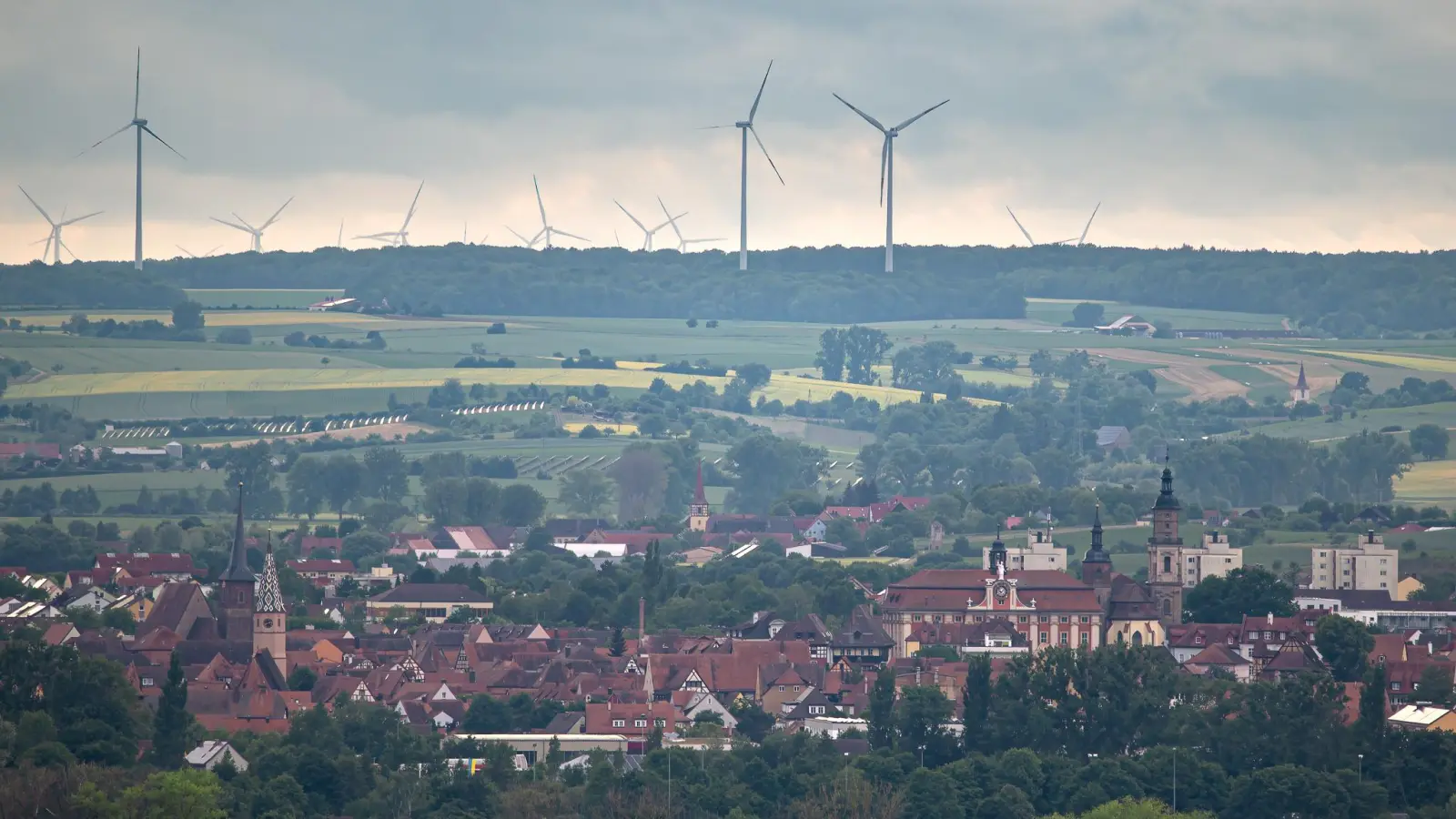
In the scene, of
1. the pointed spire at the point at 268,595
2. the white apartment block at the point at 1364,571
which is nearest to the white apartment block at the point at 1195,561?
the white apartment block at the point at 1364,571

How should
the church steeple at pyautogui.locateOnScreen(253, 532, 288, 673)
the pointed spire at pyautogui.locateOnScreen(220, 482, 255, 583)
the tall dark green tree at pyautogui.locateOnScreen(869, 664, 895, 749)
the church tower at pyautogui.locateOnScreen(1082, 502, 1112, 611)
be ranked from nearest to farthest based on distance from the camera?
1. the tall dark green tree at pyautogui.locateOnScreen(869, 664, 895, 749)
2. the church steeple at pyautogui.locateOnScreen(253, 532, 288, 673)
3. the pointed spire at pyautogui.locateOnScreen(220, 482, 255, 583)
4. the church tower at pyautogui.locateOnScreen(1082, 502, 1112, 611)

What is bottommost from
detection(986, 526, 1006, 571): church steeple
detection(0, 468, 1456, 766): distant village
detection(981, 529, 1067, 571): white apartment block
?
detection(0, 468, 1456, 766): distant village

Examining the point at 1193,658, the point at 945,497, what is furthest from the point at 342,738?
the point at 945,497

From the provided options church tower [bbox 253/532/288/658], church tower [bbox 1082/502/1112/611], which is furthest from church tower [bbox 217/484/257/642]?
church tower [bbox 1082/502/1112/611]

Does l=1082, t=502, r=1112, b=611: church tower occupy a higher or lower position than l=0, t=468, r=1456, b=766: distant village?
higher

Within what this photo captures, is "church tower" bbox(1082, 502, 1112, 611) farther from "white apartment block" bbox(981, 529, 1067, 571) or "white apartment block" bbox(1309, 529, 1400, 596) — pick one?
"white apartment block" bbox(1309, 529, 1400, 596)

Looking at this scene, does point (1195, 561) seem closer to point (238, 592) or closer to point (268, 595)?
point (238, 592)

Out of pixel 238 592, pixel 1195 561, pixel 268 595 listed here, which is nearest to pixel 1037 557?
pixel 1195 561
